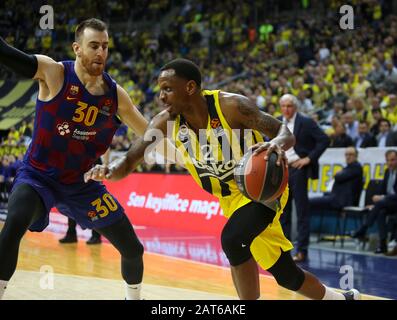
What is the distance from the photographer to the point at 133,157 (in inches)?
152

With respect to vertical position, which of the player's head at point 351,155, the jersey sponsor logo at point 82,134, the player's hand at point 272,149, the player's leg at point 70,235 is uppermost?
the jersey sponsor logo at point 82,134

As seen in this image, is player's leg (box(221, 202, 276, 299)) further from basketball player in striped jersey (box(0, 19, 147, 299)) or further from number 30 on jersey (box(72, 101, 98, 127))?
number 30 on jersey (box(72, 101, 98, 127))

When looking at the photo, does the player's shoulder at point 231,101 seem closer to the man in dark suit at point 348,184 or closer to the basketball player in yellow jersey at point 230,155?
the basketball player in yellow jersey at point 230,155

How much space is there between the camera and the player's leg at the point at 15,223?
386 centimetres

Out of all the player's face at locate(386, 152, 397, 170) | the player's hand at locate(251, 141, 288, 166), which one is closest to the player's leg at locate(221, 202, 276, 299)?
the player's hand at locate(251, 141, 288, 166)

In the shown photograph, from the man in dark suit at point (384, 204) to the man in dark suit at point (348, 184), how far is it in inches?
16.1

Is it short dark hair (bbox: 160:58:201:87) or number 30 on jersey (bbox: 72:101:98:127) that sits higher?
short dark hair (bbox: 160:58:201:87)

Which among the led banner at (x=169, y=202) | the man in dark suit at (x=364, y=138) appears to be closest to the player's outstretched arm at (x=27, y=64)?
the led banner at (x=169, y=202)

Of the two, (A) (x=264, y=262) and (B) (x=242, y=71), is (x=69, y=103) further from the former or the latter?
(B) (x=242, y=71)

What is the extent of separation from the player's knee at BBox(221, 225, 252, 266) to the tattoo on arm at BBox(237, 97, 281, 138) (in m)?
0.65

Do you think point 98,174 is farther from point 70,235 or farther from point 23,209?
point 70,235

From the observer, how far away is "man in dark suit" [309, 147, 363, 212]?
9.30 meters

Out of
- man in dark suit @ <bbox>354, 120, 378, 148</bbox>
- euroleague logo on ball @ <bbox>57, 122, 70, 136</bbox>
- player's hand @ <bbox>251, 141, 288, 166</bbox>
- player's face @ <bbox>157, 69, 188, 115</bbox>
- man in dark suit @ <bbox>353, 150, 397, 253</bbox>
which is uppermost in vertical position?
player's face @ <bbox>157, 69, 188, 115</bbox>

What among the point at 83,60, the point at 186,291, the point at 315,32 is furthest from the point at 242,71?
the point at 83,60
